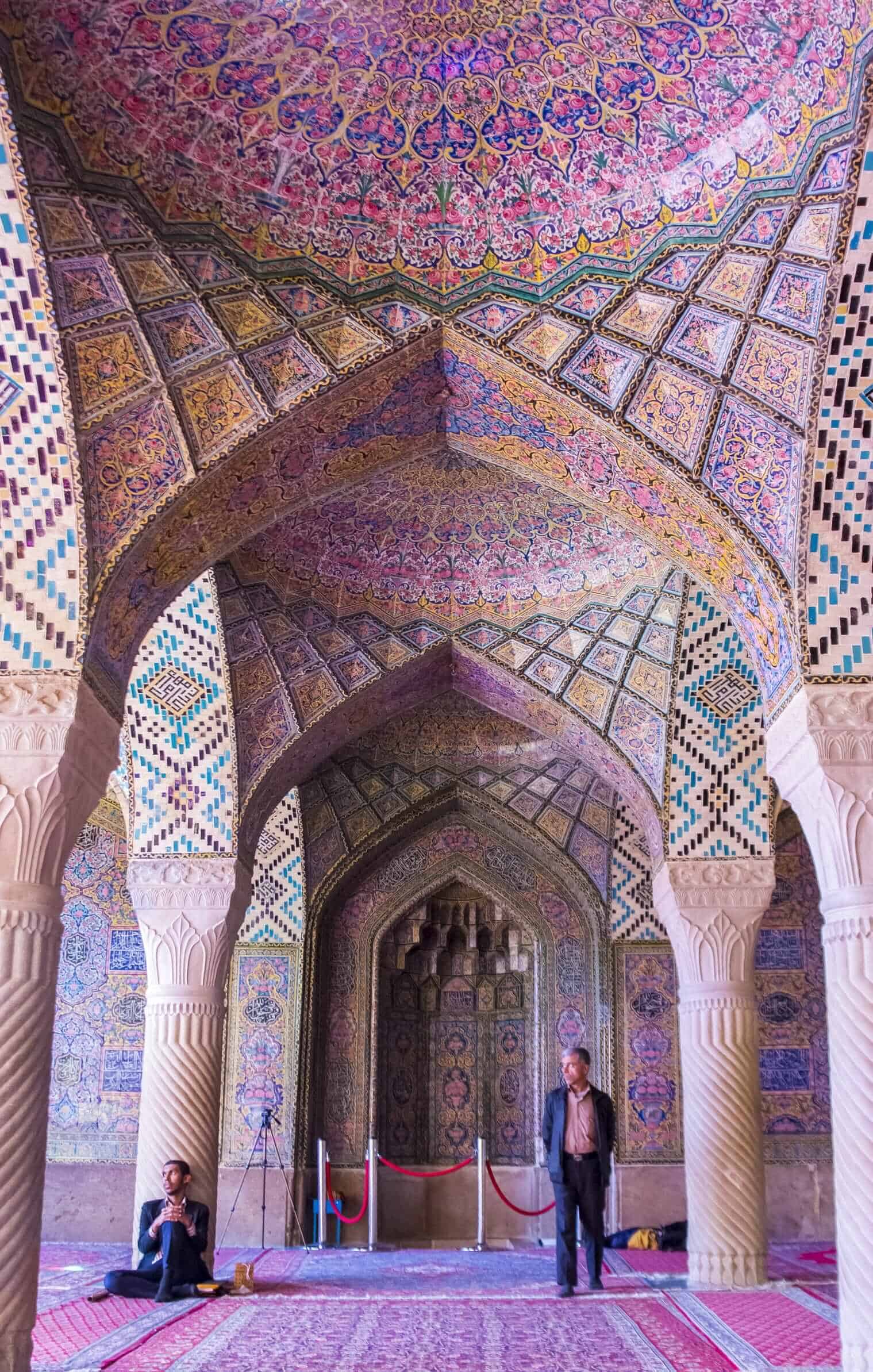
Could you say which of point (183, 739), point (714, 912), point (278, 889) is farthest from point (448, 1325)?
point (278, 889)

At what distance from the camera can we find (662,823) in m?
8.42

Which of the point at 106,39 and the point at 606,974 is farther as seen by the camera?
the point at 606,974

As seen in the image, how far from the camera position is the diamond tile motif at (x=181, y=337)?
222 inches

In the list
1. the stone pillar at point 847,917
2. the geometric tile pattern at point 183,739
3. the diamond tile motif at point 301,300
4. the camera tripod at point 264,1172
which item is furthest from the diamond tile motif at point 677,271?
the camera tripod at point 264,1172

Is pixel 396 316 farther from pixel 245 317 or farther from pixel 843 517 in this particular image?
pixel 843 517

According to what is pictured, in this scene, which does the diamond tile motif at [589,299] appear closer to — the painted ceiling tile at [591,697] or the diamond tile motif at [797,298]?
the diamond tile motif at [797,298]

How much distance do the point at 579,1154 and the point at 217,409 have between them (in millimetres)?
4220

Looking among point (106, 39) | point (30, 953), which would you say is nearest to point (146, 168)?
point (106, 39)

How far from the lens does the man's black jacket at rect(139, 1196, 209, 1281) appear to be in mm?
6785

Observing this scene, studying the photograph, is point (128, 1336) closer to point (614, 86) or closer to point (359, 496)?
point (359, 496)

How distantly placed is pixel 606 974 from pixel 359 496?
549 centimetres

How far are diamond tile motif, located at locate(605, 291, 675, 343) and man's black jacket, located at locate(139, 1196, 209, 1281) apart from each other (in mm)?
5058

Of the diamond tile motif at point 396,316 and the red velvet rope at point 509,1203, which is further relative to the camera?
the red velvet rope at point 509,1203

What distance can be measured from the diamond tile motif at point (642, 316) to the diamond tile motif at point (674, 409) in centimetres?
15
